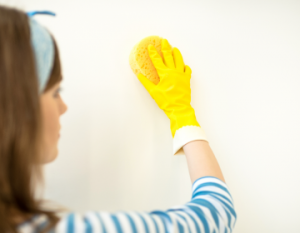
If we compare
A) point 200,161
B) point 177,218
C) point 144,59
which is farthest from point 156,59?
point 177,218

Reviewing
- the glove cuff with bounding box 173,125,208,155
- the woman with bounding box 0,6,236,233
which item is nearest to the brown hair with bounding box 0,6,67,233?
the woman with bounding box 0,6,236,233

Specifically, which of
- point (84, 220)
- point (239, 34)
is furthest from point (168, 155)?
point (239, 34)

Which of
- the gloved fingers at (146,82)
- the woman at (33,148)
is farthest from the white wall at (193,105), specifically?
the woman at (33,148)

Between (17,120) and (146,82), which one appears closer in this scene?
(17,120)

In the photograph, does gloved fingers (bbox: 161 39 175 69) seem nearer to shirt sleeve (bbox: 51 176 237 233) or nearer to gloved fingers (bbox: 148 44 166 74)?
gloved fingers (bbox: 148 44 166 74)

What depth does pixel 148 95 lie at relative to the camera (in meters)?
0.63

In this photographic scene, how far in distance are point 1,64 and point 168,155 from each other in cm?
46

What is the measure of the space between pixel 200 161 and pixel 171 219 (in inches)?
7.3

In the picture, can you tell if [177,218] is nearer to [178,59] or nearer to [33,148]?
[33,148]

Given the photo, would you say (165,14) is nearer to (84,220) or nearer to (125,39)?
(125,39)

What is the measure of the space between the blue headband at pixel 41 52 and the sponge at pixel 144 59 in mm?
249

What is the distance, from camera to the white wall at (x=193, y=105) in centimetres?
57

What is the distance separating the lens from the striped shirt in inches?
12.7

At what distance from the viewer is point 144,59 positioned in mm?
585
